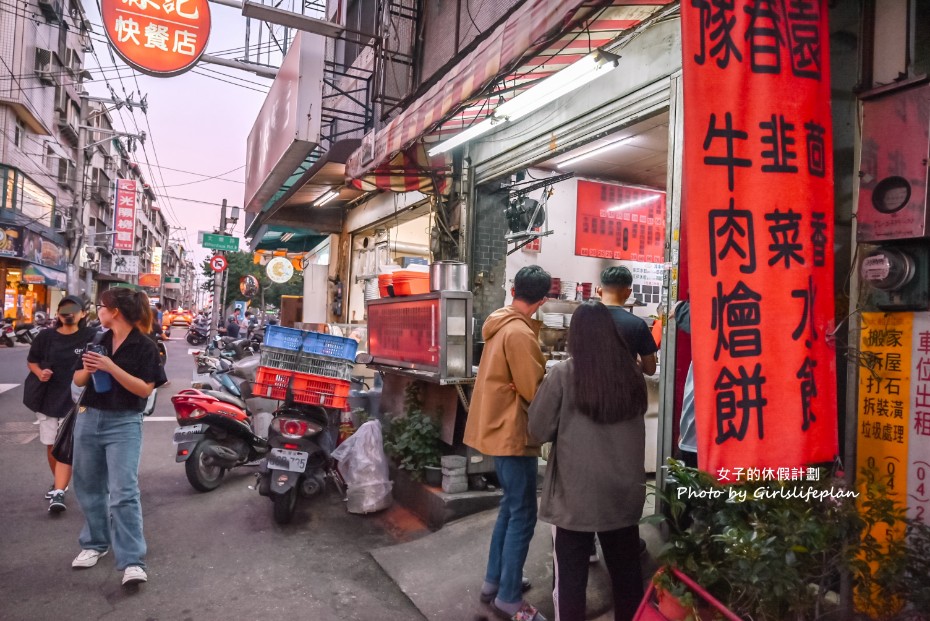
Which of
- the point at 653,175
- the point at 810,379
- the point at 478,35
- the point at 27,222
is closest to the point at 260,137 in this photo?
the point at 478,35

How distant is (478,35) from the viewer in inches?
299

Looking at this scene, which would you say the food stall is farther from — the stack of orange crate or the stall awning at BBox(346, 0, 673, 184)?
the stall awning at BBox(346, 0, 673, 184)

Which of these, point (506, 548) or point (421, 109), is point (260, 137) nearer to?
point (421, 109)

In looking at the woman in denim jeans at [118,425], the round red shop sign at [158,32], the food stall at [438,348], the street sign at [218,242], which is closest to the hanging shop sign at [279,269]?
the street sign at [218,242]

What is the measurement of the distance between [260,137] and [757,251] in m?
12.6

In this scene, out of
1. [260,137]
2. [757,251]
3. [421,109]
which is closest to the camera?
[757,251]

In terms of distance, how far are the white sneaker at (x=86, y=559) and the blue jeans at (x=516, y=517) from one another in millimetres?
2999

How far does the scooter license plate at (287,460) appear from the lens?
17.6 feet

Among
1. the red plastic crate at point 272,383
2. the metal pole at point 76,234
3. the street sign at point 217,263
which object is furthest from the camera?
the metal pole at point 76,234

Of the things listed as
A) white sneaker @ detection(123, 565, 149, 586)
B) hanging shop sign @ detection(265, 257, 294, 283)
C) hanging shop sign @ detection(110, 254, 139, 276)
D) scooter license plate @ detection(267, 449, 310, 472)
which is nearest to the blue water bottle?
white sneaker @ detection(123, 565, 149, 586)

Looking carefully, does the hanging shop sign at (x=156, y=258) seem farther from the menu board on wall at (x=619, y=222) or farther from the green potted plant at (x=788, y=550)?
the green potted plant at (x=788, y=550)

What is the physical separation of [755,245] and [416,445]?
3.99 meters

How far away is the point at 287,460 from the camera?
539cm

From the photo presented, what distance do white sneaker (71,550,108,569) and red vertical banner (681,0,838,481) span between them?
14.1 ft
